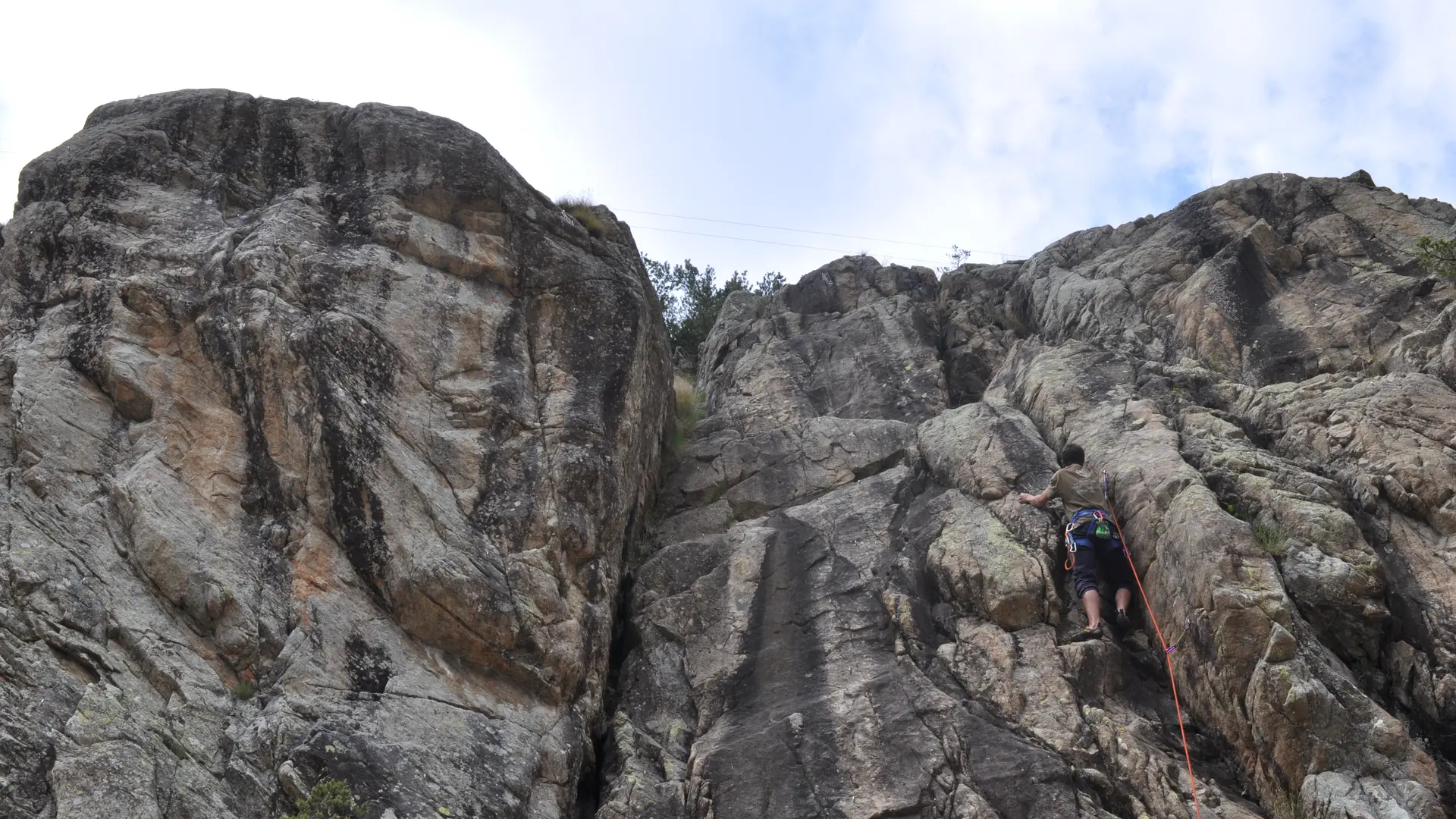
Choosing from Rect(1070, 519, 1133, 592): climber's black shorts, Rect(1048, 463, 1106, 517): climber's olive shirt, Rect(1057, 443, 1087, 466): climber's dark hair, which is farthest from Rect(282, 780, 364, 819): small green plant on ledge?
Rect(1057, 443, 1087, 466): climber's dark hair

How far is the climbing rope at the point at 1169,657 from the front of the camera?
11248 millimetres

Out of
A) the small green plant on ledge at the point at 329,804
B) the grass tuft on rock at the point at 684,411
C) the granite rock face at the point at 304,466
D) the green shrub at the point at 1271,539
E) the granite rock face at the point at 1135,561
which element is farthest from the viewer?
the grass tuft on rock at the point at 684,411

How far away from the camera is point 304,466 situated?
1298 centimetres

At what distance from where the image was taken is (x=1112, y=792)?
11.4 meters

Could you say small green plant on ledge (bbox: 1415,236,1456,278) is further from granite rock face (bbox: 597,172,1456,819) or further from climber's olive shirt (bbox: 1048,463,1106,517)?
climber's olive shirt (bbox: 1048,463,1106,517)

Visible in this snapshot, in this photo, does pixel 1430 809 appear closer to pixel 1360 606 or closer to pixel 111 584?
pixel 1360 606

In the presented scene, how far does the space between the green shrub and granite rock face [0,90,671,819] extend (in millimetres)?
8200

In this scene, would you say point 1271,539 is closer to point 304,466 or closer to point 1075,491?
point 1075,491

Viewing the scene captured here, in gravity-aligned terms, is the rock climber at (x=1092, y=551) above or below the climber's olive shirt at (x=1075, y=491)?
below

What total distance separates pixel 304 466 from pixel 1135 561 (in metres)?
10.5

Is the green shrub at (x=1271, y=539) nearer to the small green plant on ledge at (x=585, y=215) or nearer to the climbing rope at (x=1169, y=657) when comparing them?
the climbing rope at (x=1169, y=657)

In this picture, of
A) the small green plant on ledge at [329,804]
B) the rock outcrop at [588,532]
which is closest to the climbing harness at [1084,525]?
the rock outcrop at [588,532]

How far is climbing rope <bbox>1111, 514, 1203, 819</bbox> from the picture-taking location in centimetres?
1125

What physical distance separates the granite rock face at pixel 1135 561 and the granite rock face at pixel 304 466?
1608 mm
